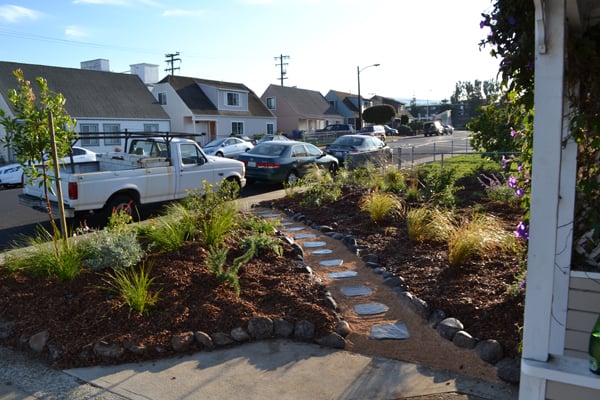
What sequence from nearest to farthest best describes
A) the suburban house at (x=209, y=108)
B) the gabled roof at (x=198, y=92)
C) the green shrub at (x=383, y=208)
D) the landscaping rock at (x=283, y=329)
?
1. the landscaping rock at (x=283, y=329)
2. the green shrub at (x=383, y=208)
3. the suburban house at (x=209, y=108)
4. the gabled roof at (x=198, y=92)

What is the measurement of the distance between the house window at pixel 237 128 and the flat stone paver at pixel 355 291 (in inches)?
1554

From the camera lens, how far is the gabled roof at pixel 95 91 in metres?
32.1

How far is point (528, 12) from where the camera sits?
9.16 ft

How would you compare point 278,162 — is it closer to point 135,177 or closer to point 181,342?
point 135,177

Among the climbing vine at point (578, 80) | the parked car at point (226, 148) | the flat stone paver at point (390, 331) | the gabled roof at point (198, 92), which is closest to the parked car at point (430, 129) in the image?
the gabled roof at point (198, 92)

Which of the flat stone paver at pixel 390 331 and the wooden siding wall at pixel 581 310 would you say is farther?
the flat stone paver at pixel 390 331

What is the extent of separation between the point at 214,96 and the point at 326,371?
136ft

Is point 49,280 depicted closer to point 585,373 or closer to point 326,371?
point 326,371

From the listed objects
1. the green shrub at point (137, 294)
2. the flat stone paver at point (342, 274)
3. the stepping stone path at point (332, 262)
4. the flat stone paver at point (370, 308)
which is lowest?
the flat stone paver at point (370, 308)

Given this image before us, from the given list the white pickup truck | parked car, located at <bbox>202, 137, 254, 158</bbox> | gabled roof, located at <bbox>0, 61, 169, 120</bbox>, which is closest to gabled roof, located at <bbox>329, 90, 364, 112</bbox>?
gabled roof, located at <bbox>0, 61, 169, 120</bbox>

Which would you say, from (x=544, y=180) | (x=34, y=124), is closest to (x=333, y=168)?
(x=34, y=124)

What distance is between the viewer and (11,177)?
17.2 meters

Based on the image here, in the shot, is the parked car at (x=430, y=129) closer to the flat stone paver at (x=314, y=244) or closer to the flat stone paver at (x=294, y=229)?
the flat stone paver at (x=294, y=229)

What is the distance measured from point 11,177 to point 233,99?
28.9 m
